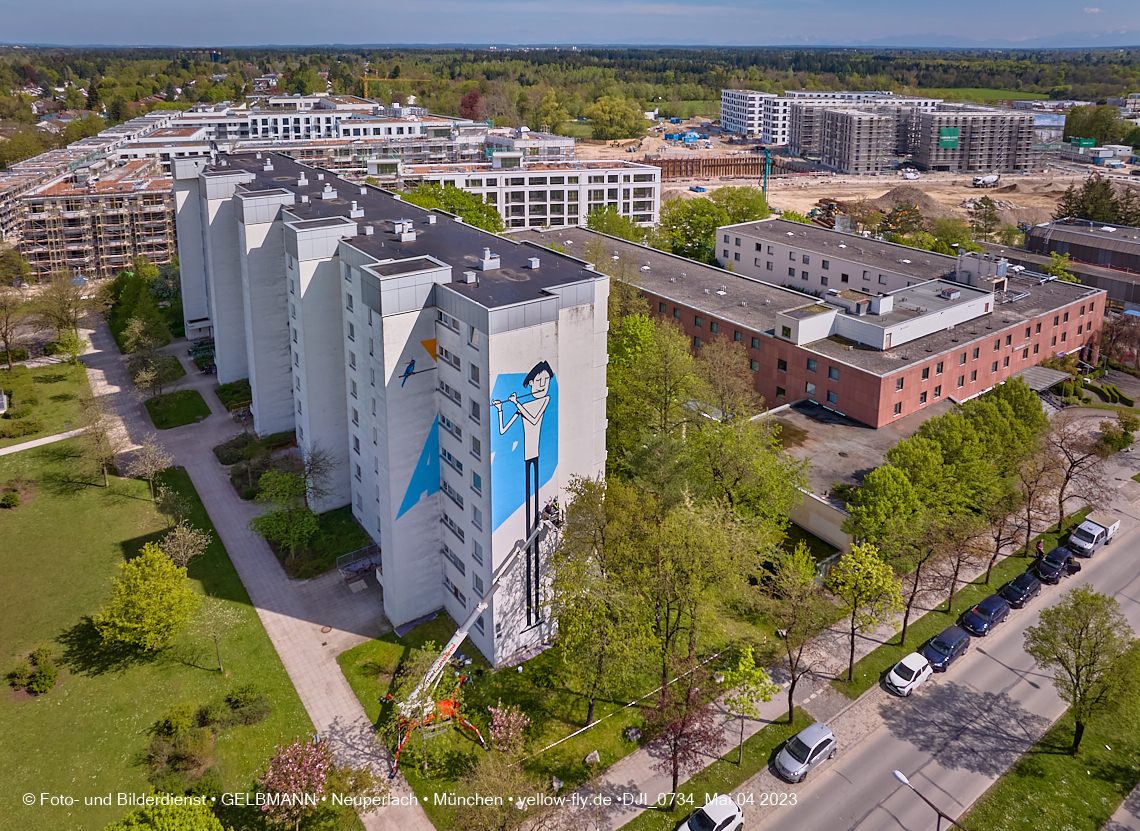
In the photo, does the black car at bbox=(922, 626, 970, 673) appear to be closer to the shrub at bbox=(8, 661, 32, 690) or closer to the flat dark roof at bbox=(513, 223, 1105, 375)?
the flat dark roof at bbox=(513, 223, 1105, 375)

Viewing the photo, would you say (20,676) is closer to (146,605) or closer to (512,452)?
(146,605)

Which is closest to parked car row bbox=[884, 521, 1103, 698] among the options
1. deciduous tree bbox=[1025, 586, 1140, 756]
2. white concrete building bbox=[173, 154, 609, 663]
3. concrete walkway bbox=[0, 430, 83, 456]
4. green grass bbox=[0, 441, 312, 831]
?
deciduous tree bbox=[1025, 586, 1140, 756]

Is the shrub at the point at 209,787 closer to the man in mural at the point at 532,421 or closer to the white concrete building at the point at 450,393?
the white concrete building at the point at 450,393

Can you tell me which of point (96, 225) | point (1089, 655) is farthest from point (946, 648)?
point (96, 225)

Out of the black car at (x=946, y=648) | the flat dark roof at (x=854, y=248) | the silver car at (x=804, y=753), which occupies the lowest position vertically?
the silver car at (x=804, y=753)

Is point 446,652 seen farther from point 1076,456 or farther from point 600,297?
point 1076,456

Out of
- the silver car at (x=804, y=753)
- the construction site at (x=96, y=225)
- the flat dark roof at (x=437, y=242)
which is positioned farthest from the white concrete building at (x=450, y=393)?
the construction site at (x=96, y=225)
